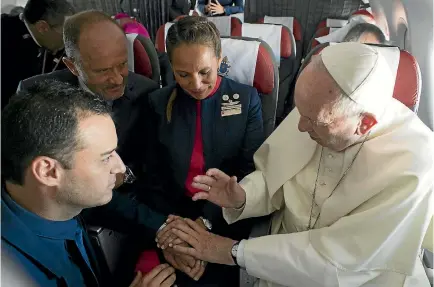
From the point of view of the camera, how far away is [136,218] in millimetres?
1771

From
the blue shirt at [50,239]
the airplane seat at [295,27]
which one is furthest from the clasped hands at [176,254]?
the airplane seat at [295,27]

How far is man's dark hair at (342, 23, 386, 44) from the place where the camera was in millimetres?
2799

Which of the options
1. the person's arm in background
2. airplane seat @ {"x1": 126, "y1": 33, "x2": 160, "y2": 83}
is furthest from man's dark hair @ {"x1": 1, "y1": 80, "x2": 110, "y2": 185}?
the person's arm in background

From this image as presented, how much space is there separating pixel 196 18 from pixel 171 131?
0.53 m

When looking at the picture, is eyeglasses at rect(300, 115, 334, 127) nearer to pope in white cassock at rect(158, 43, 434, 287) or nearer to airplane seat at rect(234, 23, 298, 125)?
pope in white cassock at rect(158, 43, 434, 287)

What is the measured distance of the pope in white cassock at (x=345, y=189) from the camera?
4.45 feet

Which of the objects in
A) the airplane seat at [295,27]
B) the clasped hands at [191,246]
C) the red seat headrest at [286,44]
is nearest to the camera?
the clasped hands at [191,246]

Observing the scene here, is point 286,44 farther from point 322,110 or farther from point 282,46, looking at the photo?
point 322,110

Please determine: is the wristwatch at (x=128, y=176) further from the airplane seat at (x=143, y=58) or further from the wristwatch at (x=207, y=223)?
the airplane seat at (x=143, y=58)

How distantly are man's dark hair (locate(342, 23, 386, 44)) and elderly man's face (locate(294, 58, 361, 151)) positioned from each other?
5.35ft

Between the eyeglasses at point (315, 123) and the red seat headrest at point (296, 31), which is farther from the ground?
the eyeglasses at point (315, 123)

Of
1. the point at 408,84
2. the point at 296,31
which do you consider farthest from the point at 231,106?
the point at 296,31

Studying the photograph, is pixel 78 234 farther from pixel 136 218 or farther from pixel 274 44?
pixel 274 44

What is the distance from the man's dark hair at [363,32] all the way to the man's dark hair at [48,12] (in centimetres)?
211
